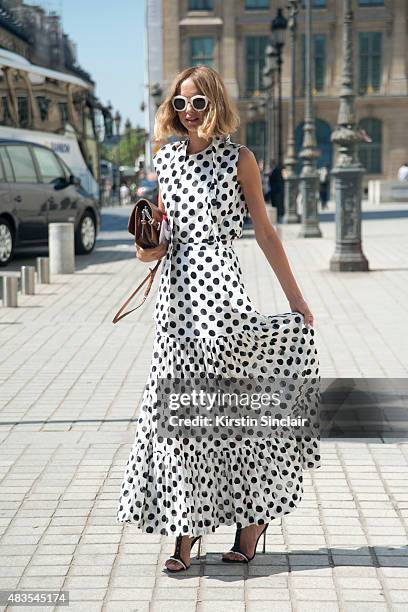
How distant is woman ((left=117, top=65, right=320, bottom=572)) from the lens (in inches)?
177

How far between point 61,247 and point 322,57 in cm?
5716

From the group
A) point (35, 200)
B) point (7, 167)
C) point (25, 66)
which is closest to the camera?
point (7, 167)

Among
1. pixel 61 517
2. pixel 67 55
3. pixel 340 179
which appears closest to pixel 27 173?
pixel 340 179

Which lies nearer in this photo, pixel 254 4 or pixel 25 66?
pixel 25 66

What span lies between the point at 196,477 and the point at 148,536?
68cm

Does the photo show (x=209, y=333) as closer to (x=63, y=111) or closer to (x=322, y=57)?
(x=63, y=111)

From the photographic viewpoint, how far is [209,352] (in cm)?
450

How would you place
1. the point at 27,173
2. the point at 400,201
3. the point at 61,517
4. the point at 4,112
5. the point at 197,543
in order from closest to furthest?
the point at 197,543 < the point at 61,517 < the point at 27,173 < the point at 4,112 < the point at 400,201

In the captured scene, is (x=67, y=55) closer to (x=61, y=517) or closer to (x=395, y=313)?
(x=395, y=313)

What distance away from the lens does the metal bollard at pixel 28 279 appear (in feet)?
47.9

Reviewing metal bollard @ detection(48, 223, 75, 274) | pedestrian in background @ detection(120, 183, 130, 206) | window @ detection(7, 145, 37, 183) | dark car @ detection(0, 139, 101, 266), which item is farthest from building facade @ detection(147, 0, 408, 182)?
metal bollard @ detection(48, 223, 75, 274)

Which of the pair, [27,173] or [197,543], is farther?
[27,173]

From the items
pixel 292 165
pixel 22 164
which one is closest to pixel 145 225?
pixel 22 164

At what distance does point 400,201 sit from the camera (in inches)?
2222
